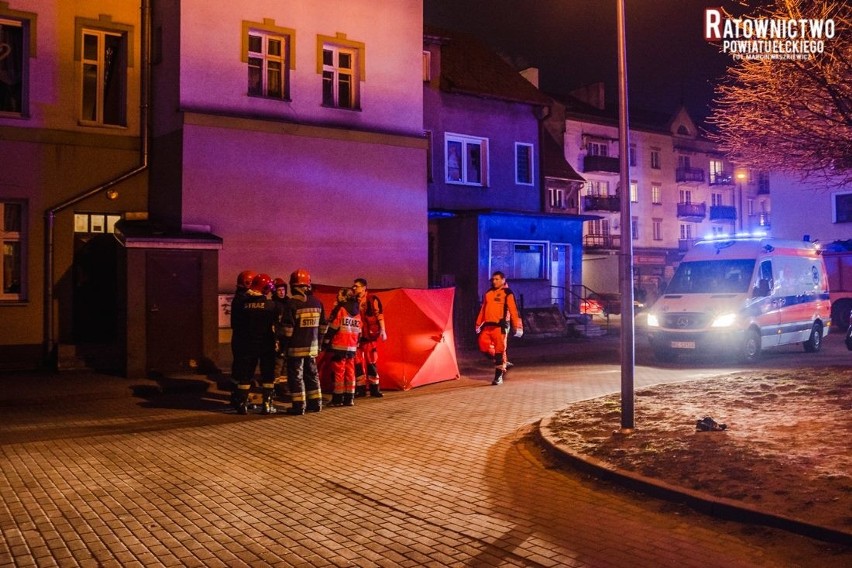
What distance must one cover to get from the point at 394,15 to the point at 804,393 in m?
13.5

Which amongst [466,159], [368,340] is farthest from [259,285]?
[466,159]

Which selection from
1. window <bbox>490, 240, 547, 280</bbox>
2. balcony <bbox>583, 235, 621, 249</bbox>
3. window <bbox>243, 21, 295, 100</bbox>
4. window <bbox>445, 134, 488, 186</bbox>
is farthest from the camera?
balcony <bbox>583, 235, 621, 249</bbox>

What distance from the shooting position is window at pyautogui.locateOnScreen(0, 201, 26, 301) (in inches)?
611

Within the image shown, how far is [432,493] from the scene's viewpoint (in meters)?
6.53

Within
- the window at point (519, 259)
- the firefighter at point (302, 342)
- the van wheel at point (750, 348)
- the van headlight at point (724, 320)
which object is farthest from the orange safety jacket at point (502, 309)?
the window at point (519, 259)

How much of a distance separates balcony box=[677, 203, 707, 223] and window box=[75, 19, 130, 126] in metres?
53.5

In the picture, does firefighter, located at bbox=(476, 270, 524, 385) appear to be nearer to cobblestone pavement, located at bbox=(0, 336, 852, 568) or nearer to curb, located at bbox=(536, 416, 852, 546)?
cobblestone pavement, located at bbox=(0, 336, 852, 568)

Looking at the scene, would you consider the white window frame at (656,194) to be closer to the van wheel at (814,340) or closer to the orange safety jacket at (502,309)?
the van wheel at (814,340)

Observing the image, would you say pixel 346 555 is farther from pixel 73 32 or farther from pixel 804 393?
pixel 73 32

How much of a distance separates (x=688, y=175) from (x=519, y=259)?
140 ft

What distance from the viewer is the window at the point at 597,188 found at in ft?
185

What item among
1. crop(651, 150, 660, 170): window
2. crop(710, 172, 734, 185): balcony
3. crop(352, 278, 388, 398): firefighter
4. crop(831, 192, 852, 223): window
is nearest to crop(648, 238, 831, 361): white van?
crop(352, 278, 388, 398): firefighter

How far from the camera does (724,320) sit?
51.1ft

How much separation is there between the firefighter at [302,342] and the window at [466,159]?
50.3ft
